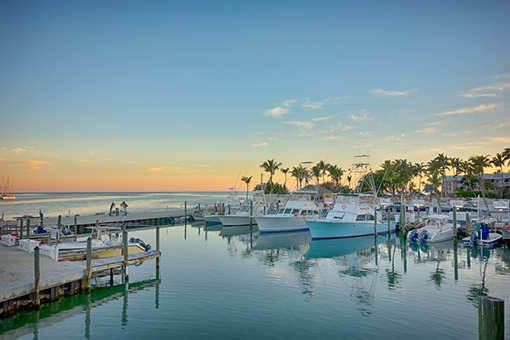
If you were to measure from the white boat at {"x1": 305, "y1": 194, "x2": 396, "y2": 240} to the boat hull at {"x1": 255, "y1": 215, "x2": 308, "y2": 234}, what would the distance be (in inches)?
208

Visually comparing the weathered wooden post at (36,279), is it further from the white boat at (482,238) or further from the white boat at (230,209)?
the white boat at (230,209)

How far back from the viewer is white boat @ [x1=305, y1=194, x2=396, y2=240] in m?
33.4

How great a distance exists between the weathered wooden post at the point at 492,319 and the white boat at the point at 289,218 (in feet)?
104

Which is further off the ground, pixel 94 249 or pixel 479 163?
pixel 479 163

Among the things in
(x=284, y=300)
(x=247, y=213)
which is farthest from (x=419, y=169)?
(x=284, y=300)

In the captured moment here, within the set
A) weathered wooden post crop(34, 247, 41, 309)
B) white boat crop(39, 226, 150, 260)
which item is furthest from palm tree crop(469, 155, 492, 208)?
weathered wooden post crop(34, 247, 41, 309)

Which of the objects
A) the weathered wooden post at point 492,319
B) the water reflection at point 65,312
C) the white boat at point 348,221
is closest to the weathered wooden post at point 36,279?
the water reflection at point 65,312

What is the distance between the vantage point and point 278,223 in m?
39.2

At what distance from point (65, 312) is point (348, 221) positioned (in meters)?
27.7

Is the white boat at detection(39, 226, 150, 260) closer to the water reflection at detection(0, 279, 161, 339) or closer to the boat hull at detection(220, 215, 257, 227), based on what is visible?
the water reflection at detection(0, 279, 161, 339)

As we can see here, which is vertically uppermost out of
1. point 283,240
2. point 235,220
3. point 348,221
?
point 348,221

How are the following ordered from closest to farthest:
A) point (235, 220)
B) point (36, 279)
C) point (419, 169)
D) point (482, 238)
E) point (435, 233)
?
1. point (36, 279)
2. point (482, 238)
3. point (435, 233)
4. point (235, 220)
5. point (419, 169)

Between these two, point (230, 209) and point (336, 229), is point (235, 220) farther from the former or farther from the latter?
point (336, 229)

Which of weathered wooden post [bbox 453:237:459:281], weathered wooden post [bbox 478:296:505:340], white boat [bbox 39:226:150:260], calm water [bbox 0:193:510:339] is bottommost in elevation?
weathered wooden post [bbox 453:237:459:281]
